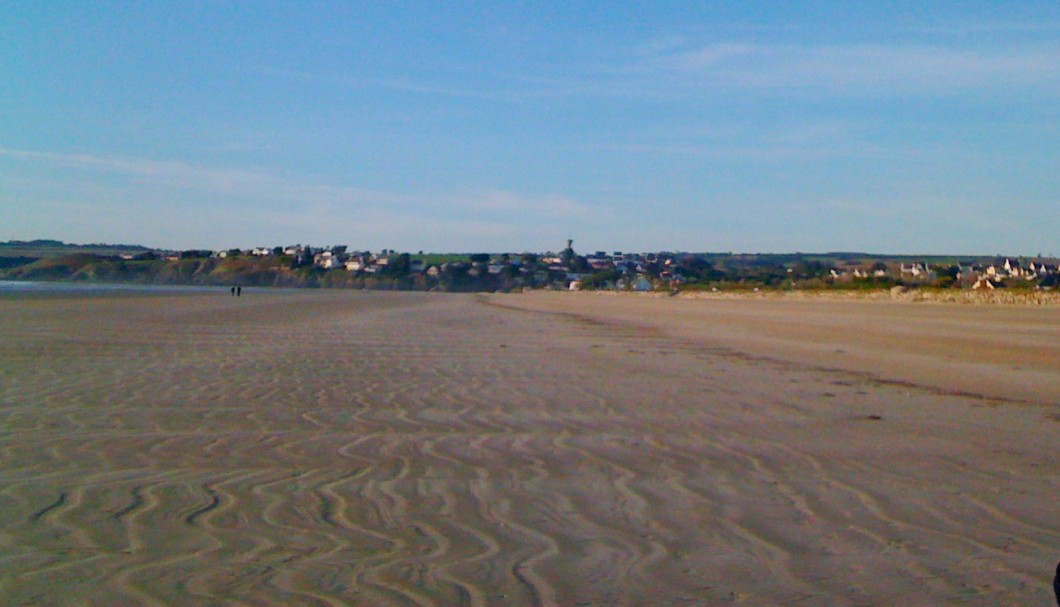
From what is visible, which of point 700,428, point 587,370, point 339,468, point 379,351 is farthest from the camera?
point 379,351

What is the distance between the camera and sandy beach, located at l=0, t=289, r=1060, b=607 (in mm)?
3602

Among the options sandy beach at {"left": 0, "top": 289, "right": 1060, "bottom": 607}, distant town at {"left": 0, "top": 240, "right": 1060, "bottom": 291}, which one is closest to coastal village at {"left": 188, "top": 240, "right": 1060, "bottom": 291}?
distant town at {"left": 0, "top": 240, "right": 1060, "bottom": 291}

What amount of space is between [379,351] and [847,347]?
7.70 m

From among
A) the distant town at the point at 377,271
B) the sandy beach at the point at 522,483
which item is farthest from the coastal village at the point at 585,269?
the sandy beach at the point at 522,483

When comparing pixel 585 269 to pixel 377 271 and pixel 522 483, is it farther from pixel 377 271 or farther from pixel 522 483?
pixel 522 483

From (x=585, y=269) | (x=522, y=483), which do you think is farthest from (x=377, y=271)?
(x=522, y=483)

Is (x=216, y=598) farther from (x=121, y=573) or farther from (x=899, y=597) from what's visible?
(x=899, y=597)

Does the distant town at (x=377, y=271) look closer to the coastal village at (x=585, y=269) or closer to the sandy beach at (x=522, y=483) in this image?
the coastal village at (x=585, y=269)

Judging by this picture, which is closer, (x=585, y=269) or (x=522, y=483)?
(x=522, y=483)

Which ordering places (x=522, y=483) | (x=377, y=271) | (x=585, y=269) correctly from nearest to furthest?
(x=522, y=483) → (x=377, y=271) → (x=585, y=269)

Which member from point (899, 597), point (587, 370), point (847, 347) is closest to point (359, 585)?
point (899, 597)

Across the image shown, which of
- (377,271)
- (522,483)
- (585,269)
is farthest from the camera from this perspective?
(585,269)

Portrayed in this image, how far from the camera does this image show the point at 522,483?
Answer: 5340 millimetres

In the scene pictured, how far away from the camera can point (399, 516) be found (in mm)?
4539
